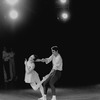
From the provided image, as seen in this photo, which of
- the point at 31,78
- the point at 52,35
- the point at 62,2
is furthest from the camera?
the point at 52,35

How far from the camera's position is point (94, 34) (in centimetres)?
3478

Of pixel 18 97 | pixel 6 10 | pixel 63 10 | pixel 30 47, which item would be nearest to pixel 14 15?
pixel 6 10

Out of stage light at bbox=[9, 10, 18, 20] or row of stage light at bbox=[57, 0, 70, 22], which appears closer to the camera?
stage light at bbox=[9, 10, 18, 20]

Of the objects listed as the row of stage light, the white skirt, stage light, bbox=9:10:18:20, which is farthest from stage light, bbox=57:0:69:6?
the white skirt

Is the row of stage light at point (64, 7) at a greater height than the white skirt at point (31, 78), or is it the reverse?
the row of stage light at point (64, 7)

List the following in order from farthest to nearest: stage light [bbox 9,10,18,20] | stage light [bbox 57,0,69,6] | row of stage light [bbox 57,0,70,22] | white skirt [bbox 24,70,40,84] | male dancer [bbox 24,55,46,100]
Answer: row of stage light [bbox 57,0,70,22] → stage light [bbox 57,0,69,6] → stage light [bbox 9,10,18,20] → white skirt [bbox 24,70,40,84] → male dancer [bbox 24,55,46,100]

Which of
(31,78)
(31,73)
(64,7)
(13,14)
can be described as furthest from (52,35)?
(31,78)

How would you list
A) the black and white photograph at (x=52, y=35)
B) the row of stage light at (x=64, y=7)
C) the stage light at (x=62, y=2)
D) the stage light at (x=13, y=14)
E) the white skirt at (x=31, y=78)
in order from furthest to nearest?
the black and white photograph at (x=52, y=35) < the row of stage light at (x=64, y=7) < the stage light at (x=62, y=2) < the stage light at (x=13, y=14) < the white skirt at (x=31, y=78)

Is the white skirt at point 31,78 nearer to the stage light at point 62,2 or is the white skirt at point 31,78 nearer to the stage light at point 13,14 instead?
the stage light at point 13,14

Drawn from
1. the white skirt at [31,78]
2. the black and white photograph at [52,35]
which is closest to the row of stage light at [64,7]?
the black and white photograph at [52,35]

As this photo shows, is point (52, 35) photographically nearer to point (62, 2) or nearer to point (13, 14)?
point (62, 2)

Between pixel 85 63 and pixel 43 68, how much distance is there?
410cm

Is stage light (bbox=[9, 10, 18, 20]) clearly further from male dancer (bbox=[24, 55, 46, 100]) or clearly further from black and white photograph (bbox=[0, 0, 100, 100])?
male dancer (bbox=[24, 55, 46, 100])

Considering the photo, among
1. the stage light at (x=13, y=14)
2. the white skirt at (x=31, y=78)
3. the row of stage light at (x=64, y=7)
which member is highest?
the row of stage light at (x=64, y=7)
